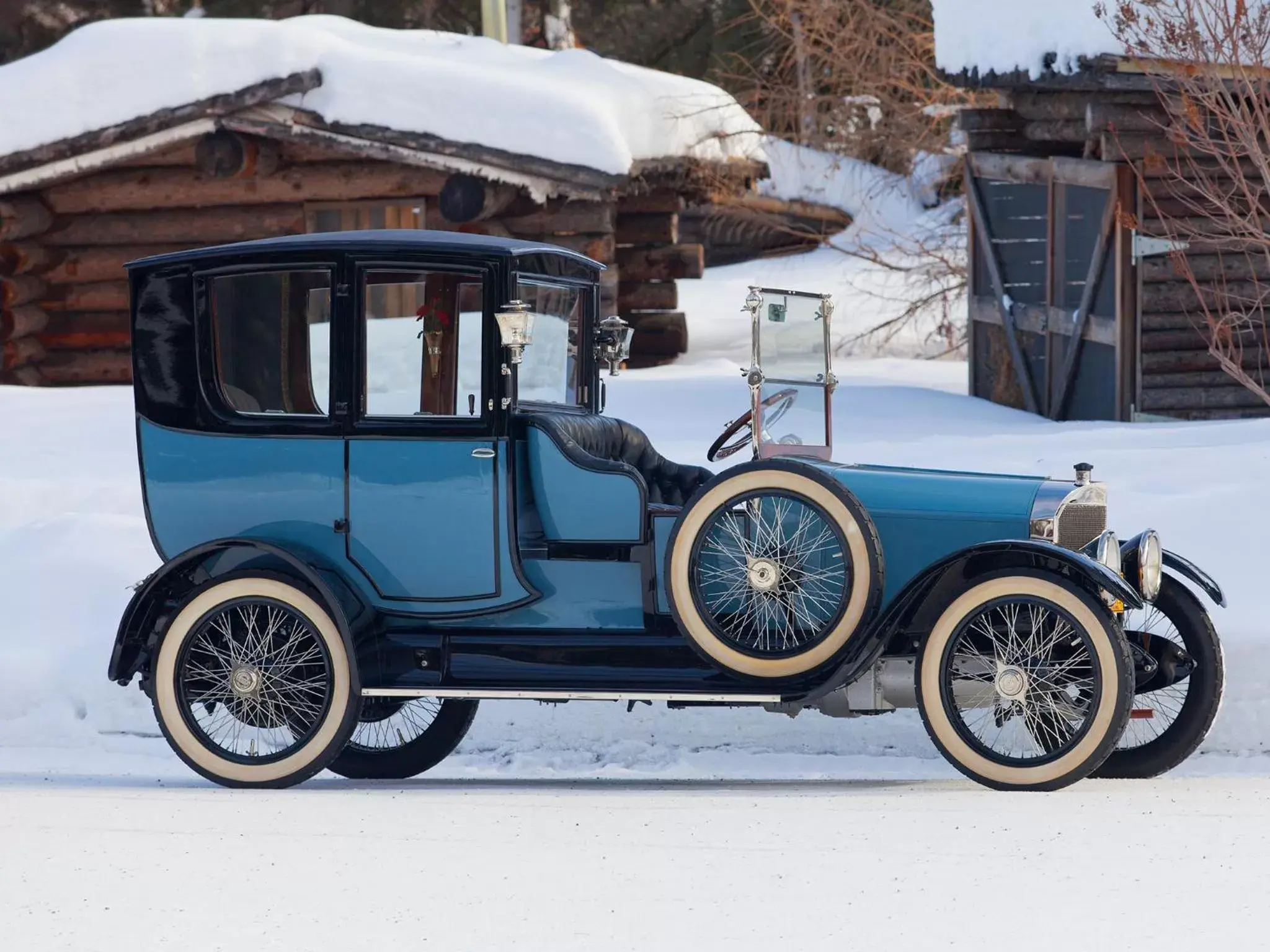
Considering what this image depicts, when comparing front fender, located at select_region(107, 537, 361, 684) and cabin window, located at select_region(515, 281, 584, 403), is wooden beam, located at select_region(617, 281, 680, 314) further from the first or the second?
front fender, located at select_region(107, 537, 361, 684)

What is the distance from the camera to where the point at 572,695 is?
599cm

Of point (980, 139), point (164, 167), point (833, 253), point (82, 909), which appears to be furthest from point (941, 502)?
point (833, 253)

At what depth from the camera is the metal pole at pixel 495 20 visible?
20266 millimetres

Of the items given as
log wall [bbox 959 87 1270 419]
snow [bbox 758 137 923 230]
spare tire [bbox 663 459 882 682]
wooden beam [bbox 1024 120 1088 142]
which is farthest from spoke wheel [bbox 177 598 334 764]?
snow [bbox 758 137 923 230]

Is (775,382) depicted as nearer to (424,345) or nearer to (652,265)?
(424,345)

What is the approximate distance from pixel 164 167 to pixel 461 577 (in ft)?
39.1

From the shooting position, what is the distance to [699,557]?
5.91 meters

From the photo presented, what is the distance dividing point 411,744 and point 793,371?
6.61 feet

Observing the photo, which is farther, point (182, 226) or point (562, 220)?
point (182, 226)

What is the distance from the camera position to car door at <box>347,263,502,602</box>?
242 inches

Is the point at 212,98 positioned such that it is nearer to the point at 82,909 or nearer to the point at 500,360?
the point at 500,360

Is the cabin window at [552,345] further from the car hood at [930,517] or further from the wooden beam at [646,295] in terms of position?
the wooden beam at [646,295]

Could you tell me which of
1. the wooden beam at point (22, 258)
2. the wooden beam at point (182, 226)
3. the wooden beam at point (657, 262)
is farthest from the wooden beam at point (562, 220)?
the wooden beam at point (22, 258)

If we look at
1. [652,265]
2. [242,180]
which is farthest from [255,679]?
[652,265]
